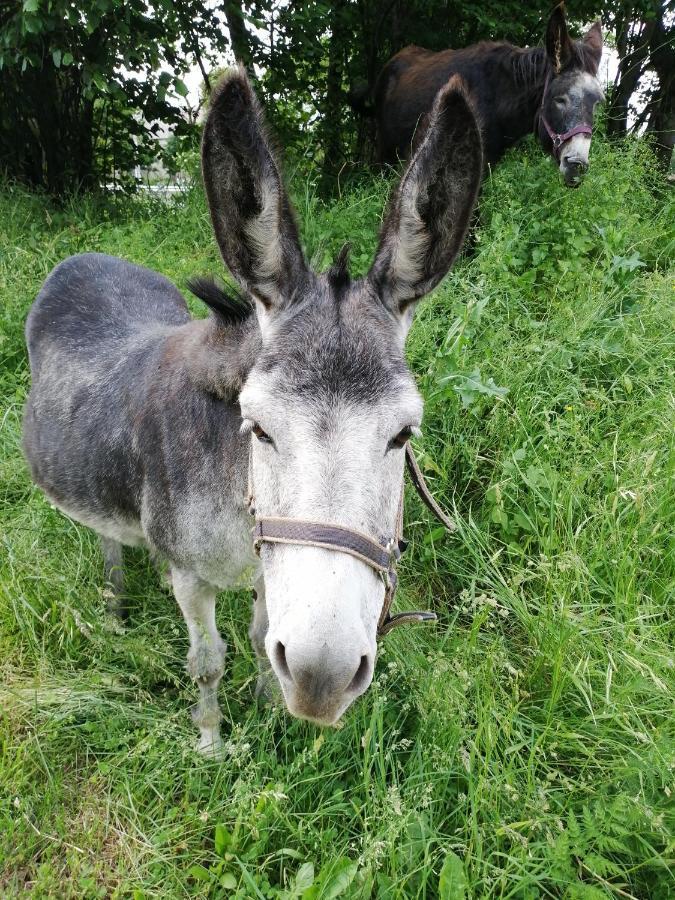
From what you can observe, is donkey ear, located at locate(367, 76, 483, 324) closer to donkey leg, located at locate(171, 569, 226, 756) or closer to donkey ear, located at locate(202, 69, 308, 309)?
donkey ear, located at locate(202, 69, 308, 309)

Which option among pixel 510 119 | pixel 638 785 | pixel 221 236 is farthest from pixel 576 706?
pixel 510 119

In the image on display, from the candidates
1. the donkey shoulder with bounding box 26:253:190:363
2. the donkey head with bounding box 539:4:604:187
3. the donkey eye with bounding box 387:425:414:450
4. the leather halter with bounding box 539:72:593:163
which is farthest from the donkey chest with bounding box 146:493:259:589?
the leather halter with bounding box 539:72:593:163

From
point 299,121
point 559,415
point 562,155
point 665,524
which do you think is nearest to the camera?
point 665,524

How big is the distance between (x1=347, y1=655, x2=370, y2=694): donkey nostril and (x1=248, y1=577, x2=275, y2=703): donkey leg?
42.4 inches

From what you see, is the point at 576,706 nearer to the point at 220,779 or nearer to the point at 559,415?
the point at 220,779

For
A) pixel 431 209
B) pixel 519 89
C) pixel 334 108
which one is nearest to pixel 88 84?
pixel 334 108

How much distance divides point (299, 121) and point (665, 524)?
7345 millimetres

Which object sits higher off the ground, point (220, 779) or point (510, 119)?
point (510, 119)

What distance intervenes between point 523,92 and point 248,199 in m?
5.20

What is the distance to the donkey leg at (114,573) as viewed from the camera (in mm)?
2811

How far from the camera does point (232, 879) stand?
69.2 inches

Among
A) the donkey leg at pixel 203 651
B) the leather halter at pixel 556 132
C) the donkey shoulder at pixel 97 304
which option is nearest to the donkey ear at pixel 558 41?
the leather halter at pixel 556 132

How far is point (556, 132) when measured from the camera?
201 inches

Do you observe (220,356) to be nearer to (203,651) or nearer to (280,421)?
(280,421)
